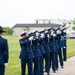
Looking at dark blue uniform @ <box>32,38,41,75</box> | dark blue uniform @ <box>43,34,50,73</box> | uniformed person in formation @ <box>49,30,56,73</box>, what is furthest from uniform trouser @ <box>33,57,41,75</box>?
uniformed person in formation @ <box>49,30,56,73</box>

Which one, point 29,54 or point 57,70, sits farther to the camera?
point 57,70

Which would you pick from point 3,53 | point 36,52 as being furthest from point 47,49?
point 3,53

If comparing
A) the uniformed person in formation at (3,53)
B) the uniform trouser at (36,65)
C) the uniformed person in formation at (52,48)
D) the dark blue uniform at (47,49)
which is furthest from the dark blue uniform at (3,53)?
the uniformed person in formation at (52,48)

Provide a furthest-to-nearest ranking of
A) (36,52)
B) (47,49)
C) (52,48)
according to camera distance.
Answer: (52,48), (47,49), (36,52)

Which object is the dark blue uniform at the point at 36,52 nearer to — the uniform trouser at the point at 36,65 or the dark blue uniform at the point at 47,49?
the uniform trouser at the point at 36,65

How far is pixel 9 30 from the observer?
3472 inches

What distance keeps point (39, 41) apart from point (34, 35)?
0.88 m

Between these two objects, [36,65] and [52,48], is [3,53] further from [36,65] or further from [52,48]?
[52,48]

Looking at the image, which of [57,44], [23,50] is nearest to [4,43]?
[23,50]

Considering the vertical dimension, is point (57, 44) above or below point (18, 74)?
above

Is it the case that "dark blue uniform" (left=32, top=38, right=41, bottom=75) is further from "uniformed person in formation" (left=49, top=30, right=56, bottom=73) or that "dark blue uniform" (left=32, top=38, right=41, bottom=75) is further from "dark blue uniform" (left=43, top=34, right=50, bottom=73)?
"uniformed person in formation" (left=49, top=30, right=56, bottom=73)

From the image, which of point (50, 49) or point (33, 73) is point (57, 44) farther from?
point (33, 73)

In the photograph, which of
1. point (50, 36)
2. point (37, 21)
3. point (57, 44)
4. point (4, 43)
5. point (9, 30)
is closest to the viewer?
point (4, 43)

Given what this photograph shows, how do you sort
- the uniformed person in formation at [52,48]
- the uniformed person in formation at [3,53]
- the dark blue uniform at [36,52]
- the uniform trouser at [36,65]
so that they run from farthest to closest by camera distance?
1. the uniformed person in formation at [52,48]
2. the uniform trouser at [36,65]
3. the dark blue uniform at [36,52]
4. the uniformed person in formation at [3,53]
